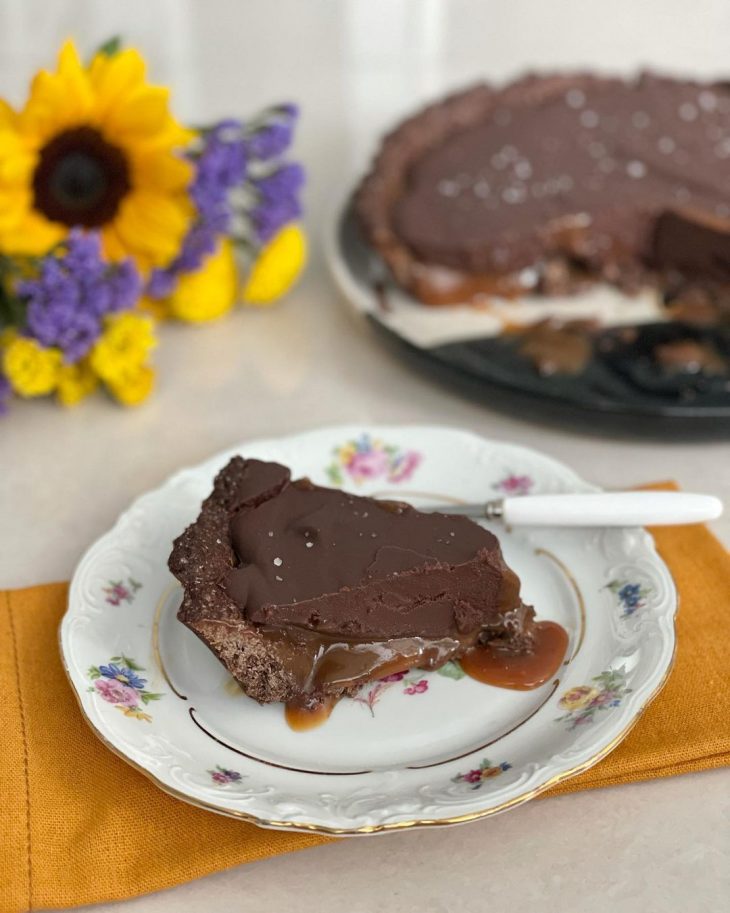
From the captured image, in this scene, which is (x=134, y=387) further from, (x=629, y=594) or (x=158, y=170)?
(x=629, y=594)

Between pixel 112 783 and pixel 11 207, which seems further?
pixel 11 207

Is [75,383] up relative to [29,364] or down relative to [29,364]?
down

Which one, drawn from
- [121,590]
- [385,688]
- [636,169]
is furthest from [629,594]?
[636,169]

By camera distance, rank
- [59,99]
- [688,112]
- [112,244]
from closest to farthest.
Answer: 1. [59,99]
2. [112,244]
3. [688,112]

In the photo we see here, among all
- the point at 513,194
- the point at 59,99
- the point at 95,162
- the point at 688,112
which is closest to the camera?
the point at 59,99

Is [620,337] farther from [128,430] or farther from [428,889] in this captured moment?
[428,889]

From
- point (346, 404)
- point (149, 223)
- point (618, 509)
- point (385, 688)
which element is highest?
point (149, 223)

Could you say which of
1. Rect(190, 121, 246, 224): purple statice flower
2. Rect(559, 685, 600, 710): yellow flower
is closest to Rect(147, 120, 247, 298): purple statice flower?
Rect(190, 121, 246, 224): purple statice flower
